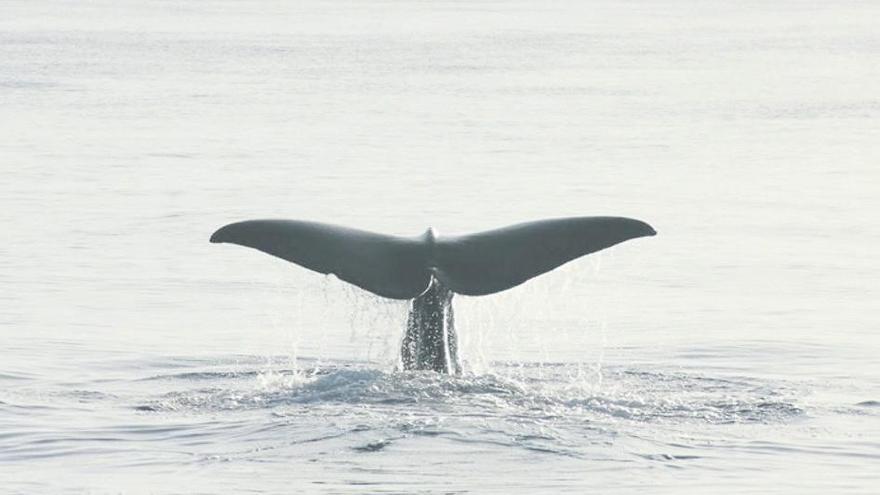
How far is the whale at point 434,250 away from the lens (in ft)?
31.4

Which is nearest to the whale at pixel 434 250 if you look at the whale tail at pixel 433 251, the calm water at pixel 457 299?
the whale tail at pixel 433 251

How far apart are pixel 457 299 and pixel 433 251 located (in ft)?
16.5

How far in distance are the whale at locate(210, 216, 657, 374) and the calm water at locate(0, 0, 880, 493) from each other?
72cm

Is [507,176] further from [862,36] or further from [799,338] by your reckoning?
[862,36]

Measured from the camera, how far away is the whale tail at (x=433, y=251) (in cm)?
957

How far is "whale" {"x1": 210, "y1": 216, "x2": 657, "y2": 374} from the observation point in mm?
9570

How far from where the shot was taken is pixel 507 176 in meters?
24.6

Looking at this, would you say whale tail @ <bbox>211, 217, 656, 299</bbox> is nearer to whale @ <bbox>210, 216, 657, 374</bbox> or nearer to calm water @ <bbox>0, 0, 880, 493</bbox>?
whale @ <bbox>210, 216, 657, 374</bbox>

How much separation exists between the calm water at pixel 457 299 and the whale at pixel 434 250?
0.72 metres

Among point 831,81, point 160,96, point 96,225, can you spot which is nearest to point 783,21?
point 831,81

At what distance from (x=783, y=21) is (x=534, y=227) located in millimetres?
68030

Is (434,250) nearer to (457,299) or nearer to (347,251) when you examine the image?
(347,251)

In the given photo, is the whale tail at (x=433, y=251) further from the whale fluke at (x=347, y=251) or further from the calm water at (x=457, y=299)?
the calm water at (x=457, y=299)

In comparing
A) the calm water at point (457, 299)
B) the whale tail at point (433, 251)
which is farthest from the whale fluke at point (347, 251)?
the calm water at point (457, 299)
